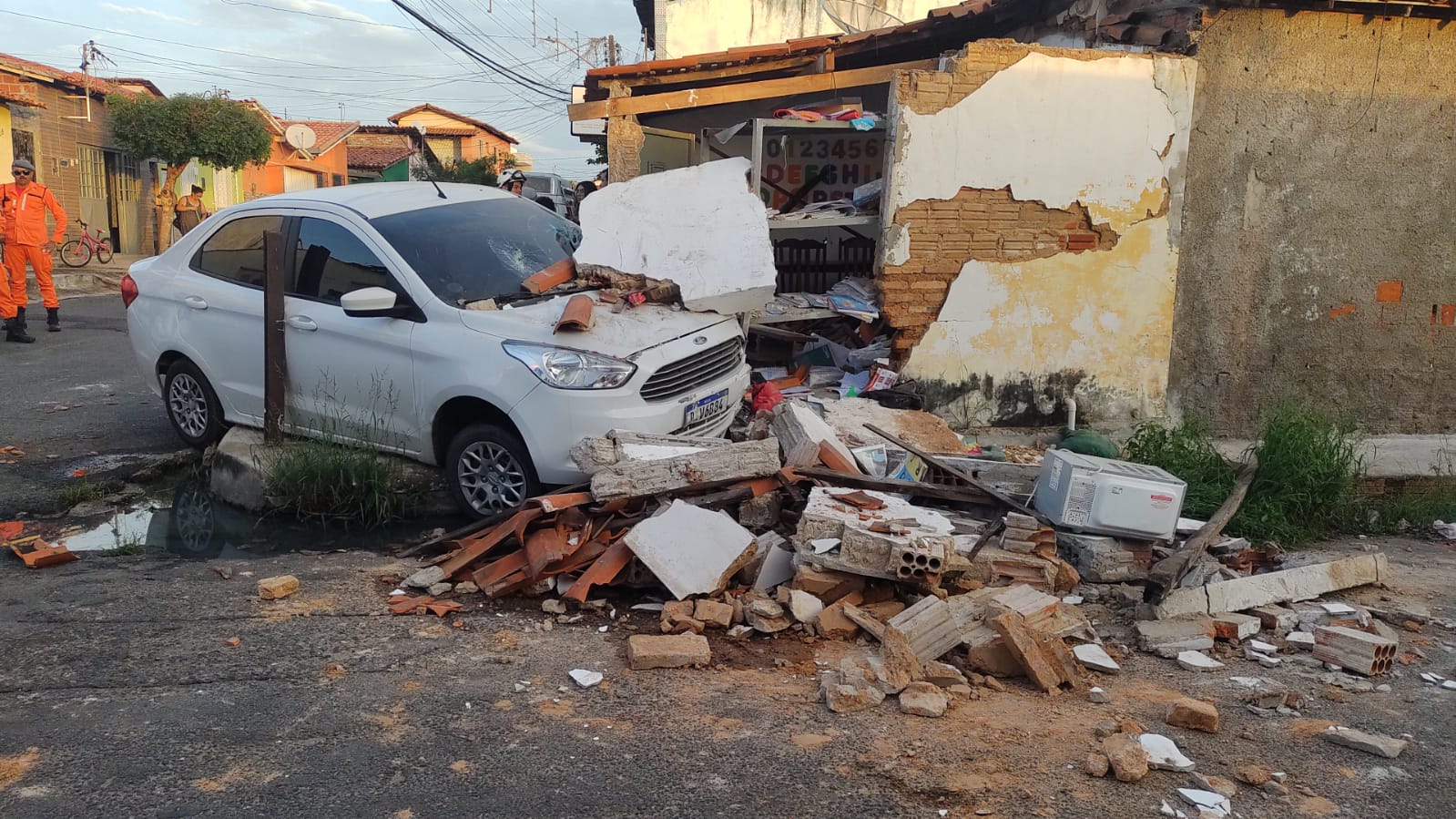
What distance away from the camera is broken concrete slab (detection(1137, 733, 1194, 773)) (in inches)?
125

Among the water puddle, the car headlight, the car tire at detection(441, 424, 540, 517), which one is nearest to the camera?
the car headlight

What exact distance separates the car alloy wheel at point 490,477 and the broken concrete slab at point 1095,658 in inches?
111

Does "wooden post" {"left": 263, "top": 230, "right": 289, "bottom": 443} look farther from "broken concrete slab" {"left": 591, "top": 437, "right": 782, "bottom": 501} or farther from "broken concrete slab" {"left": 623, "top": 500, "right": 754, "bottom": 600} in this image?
"broken concrete slab" {"left": 623, "top": 500, "right": 754, "bottom": 600}

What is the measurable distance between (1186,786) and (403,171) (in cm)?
3952

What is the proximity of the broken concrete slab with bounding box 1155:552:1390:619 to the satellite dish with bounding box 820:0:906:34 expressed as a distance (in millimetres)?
18502

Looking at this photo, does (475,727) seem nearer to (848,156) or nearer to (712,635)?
(712,635)

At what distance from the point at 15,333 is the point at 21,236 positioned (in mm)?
1119

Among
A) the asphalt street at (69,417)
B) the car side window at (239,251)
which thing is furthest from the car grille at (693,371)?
the asphalt street at (69,417)

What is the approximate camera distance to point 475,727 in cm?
340

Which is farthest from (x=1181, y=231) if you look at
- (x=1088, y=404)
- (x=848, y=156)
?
(x=848, y=156)

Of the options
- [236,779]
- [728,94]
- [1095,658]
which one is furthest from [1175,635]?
[728,94]

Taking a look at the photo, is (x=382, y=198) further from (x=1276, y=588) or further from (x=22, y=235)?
(x=22, y=235)

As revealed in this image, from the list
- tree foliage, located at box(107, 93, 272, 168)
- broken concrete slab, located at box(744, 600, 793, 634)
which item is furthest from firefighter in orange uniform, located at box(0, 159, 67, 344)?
tree foliage, located at box(107, 93, 272, 168)

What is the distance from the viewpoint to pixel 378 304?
5.48 m
